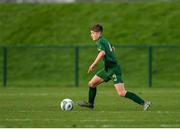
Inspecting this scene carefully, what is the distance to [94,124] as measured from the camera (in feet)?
49.5

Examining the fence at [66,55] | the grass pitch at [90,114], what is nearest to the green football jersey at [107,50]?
the grass pitch at [90,114]

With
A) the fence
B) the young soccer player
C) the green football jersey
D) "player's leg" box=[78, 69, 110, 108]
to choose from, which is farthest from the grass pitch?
the fence

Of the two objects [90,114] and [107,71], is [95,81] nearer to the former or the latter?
[107,71]

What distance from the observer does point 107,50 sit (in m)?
18.5

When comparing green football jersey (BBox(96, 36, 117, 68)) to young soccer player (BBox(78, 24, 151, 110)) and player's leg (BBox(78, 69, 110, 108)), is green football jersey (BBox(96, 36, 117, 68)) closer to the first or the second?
young soccer player (BBox(78, 24, 151, 110))

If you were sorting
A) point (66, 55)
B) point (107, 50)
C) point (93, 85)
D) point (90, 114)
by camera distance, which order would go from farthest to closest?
point (66, 55) → point (93, 85) → point (107, 50) → point (90, 114)

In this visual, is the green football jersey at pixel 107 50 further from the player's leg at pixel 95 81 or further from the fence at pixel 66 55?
the fence at pixel 66 55

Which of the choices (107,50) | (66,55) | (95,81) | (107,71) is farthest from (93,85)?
(66,55)

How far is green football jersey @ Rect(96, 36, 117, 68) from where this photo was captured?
18.3 metres

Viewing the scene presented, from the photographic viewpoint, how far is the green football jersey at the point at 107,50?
18319 millimetres

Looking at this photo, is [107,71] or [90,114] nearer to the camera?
[90,114]

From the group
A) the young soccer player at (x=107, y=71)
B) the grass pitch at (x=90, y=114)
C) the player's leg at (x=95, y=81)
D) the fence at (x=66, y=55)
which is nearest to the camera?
the grass pitch at (x=90, y=114)

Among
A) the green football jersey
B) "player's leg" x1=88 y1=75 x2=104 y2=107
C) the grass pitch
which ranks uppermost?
the green football jersey

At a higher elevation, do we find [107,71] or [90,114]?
[107,71]
